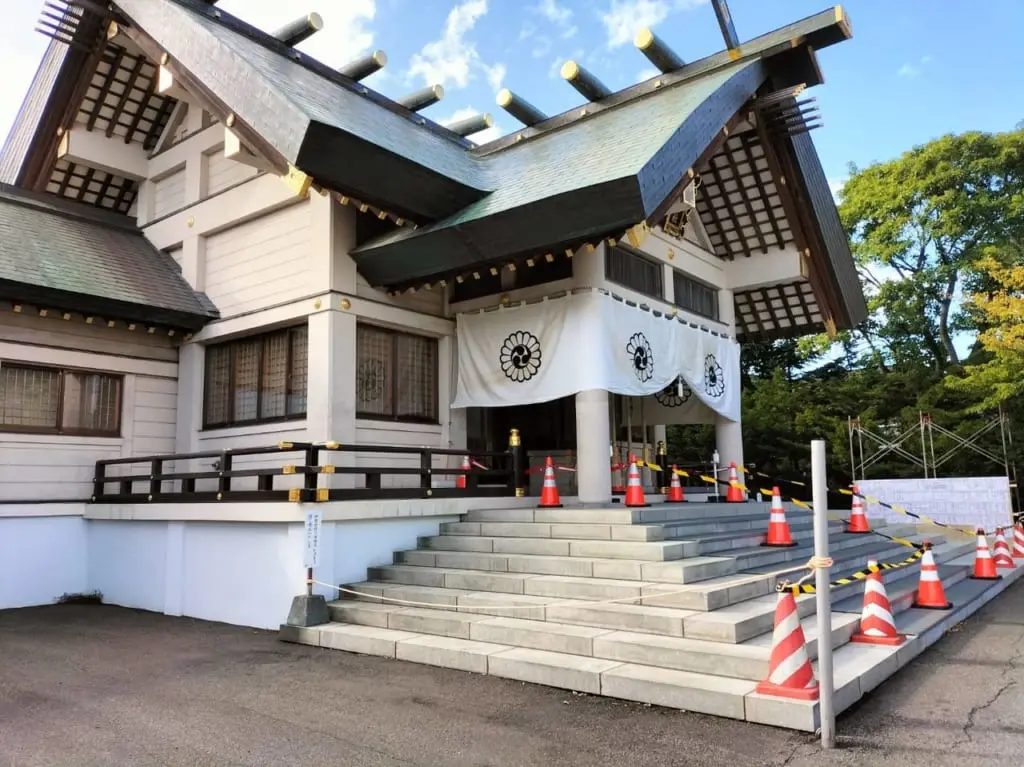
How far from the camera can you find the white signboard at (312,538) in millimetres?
7824

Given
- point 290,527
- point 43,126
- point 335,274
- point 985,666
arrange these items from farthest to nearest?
1. point 43,126
2. point 335,274
3. point 290,527
4. point 985,666

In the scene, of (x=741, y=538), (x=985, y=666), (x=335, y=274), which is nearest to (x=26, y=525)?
(x=335, y=274)

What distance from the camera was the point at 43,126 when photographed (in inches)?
484

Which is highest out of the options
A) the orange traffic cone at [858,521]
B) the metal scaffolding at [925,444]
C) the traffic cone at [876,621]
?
the metal scaffolding at [925,444]

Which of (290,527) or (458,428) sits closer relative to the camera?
(290,527)

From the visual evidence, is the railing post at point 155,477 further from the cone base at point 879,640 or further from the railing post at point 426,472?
the cone base at point 879,640

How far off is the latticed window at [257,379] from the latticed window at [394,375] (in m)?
0.86

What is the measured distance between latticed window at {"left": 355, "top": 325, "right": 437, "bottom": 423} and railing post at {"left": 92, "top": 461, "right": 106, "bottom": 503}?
162 inches

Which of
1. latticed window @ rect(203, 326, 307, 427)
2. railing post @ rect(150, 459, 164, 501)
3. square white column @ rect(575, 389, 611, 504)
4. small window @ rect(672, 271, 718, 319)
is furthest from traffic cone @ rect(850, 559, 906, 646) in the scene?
railing post @ rect(150, 459, 164, 501)

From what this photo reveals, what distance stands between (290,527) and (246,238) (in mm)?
5159

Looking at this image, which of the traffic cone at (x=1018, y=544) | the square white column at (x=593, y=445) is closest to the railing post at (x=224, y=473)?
the square white column at (x=593, y=445)

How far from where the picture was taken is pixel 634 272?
11.2 m

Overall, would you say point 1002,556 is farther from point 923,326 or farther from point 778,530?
point 923,326

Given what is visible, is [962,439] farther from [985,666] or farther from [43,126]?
[43,126]
